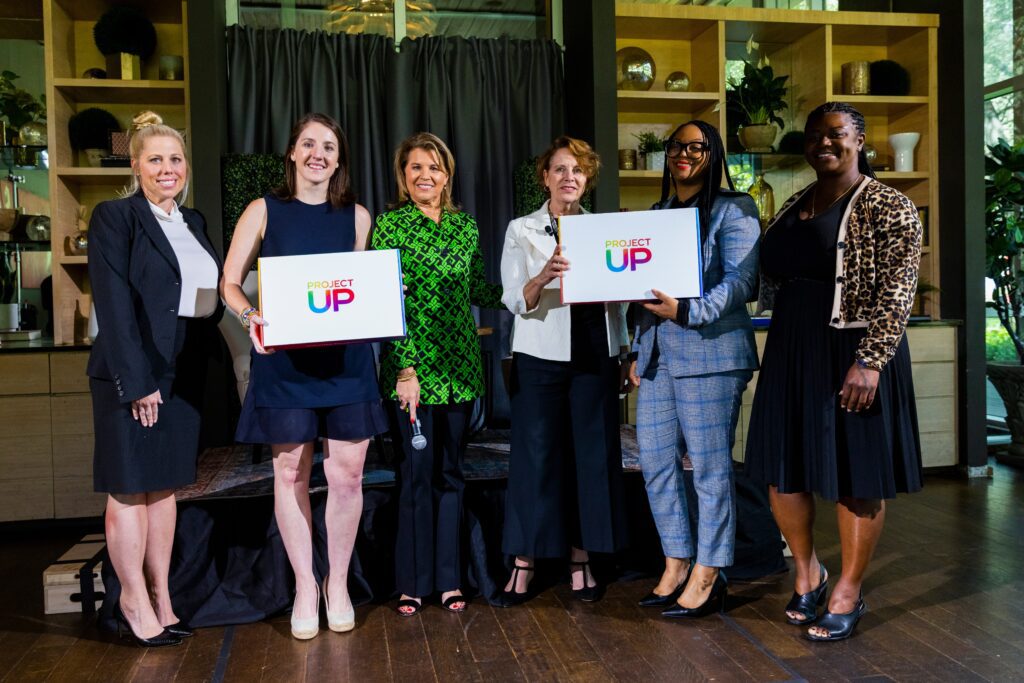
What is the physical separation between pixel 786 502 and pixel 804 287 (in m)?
0.65

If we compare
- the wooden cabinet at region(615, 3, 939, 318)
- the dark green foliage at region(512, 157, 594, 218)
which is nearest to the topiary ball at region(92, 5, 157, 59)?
the dark green foliage at region(512, 157, 594, 218)

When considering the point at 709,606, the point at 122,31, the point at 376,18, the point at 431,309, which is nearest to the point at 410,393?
the point at 431,309

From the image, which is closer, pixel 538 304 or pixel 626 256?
pixel 626 256

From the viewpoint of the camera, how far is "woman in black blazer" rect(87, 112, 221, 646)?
238cm

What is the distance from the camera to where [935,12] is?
4.93 metres

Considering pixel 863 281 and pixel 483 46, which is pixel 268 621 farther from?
pixel 483 46

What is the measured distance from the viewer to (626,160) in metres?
4.77

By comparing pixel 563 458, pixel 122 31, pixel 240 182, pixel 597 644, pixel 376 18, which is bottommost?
pixel 597 644

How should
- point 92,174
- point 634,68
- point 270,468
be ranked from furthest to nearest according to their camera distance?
point 634,68
point 92,174
point 270,468

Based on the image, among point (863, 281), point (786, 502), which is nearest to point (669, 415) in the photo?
point (786, 502)

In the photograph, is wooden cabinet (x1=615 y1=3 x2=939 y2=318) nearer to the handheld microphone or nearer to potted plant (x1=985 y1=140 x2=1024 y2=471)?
potted plant (x1=985 y1=140 x2=1024 y2=471)

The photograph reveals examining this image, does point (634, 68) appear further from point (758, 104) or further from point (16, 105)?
point (16, 105)

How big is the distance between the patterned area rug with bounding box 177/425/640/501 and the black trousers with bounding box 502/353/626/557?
1.11 feet

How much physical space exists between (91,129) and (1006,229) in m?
4.91
